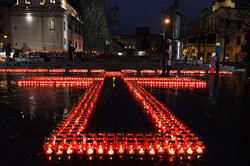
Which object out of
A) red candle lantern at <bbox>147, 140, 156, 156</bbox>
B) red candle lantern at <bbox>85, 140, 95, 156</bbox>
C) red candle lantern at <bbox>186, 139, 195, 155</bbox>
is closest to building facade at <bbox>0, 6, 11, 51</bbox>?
red candle lantern at <bbox>85, 140, 95, 156</bbox>

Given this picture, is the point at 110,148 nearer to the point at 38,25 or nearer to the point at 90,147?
the point at 90,147

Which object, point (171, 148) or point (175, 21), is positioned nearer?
point (171, 148)

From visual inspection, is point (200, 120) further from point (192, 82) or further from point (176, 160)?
point (192, 82)

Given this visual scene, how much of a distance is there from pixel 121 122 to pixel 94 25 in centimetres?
2274

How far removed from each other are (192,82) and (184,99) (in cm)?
371

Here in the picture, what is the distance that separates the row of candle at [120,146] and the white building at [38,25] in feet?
118

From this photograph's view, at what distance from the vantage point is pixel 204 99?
18.9 ft

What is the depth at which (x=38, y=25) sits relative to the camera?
36500 millimetres

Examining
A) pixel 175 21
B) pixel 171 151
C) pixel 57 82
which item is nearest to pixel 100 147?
pixel 171 151

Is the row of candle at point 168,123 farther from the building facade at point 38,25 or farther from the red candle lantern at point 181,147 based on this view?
the building facade at point 38,25

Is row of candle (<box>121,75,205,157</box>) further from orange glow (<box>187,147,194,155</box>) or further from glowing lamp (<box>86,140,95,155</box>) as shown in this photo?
glowing lamp (<box>86,140,95,155</box>)

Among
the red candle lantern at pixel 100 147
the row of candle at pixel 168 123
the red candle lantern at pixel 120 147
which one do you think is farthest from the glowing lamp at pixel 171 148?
the red candle lantern at pixel 100 147

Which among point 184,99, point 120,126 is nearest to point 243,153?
point 120,126

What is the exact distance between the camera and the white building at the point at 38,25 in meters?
35.8
